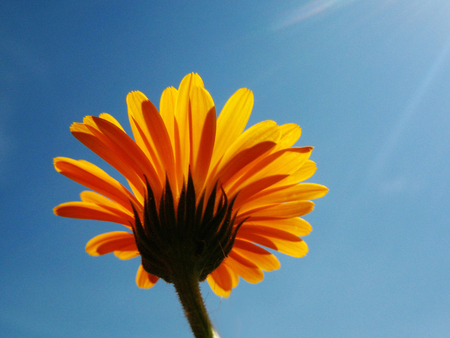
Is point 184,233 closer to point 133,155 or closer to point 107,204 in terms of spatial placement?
point 133,155

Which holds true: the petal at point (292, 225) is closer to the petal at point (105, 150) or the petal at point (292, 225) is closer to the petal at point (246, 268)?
the petal at point (246, 268)

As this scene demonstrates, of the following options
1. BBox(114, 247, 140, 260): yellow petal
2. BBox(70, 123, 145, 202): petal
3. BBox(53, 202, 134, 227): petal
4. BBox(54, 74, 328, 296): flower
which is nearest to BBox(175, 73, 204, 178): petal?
BBox(54, 74, 328, 296): flower

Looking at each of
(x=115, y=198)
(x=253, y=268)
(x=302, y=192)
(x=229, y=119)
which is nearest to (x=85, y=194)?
(x=115, y=198)

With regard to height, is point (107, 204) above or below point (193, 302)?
above

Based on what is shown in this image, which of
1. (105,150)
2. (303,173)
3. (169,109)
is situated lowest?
(303,173)

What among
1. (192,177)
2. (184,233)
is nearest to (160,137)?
(192,177)

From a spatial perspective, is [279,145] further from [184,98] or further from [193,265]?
A: [193,265]

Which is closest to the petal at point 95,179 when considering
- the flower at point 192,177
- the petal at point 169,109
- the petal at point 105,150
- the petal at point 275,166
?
the flower at point 192,177
